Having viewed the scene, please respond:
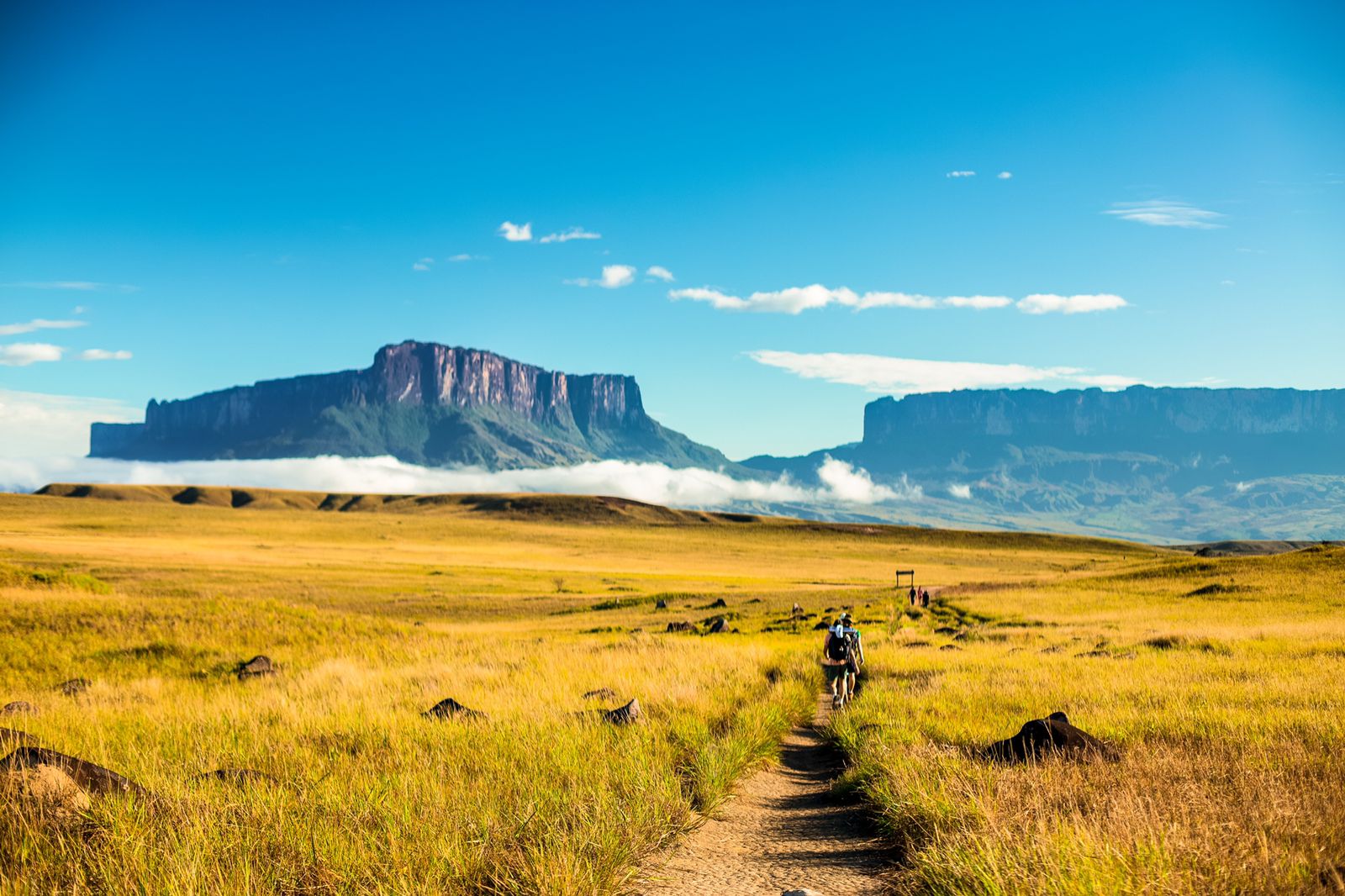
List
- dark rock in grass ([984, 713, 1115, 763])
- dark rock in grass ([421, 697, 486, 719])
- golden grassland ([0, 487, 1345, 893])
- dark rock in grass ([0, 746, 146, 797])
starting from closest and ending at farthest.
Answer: golden grassland ([0, 487, 1345, 893]), dark rock in grass ([0, 746, 146, 797]), dark rock in grass ([984, 713, 1115, 763]), dark rock in grass ([421, 697, 486, 719])

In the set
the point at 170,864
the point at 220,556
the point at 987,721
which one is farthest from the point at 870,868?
the point at 220,556

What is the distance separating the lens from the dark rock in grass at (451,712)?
11320mm

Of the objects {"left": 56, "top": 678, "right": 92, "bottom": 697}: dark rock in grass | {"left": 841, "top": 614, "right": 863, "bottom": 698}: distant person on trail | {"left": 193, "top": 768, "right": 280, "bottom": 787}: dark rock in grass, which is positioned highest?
{"left": 193, "top": 768, "right": 280, "bottom": 787}: dark rock in grass

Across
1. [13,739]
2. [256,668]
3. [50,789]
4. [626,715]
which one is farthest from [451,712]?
[256,668]

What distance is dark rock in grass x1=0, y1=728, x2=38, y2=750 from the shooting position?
895 centimetres

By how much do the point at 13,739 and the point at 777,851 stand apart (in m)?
8.60

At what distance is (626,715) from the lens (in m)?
11.2

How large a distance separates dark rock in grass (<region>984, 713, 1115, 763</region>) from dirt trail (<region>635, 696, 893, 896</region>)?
1948mm

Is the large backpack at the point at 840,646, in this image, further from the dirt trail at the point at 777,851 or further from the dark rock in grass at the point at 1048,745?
the dark rock in grass at the point at 1048,745

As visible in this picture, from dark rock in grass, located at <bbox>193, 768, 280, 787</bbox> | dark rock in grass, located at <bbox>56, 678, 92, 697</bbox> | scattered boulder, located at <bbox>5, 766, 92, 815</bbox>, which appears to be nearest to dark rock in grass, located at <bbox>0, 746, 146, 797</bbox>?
scattered boulder, located at <bbox>5, 766, 92, 815</bbox>

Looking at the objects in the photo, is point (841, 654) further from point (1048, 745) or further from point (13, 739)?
point (13, 739)

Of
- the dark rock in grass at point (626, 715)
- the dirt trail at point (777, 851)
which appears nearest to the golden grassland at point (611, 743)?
the dirt trail at point (777, 851)

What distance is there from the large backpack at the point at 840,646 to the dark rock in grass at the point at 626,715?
6.05 m

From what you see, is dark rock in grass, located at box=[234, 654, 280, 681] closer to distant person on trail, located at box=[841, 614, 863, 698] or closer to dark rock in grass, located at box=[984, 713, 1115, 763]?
distant person on trail, located at box=[841, 614, 863, 698]
